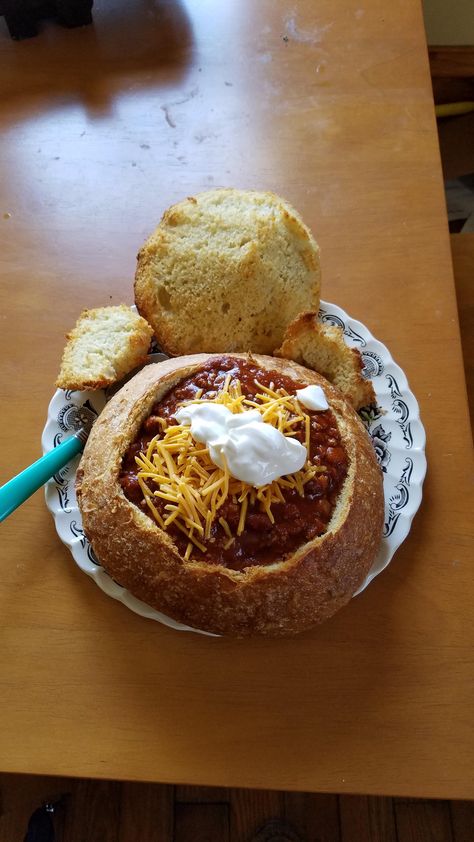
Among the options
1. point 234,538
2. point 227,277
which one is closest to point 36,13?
point 227,277

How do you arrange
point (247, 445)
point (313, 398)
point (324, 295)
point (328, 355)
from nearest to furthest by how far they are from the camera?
point (247, 445) < point (313, 398) < point (328, 355) < point (324, 295)

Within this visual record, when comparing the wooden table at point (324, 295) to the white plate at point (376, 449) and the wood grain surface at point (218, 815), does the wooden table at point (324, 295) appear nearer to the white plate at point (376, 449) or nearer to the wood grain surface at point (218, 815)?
the white plate at point (376, 449)

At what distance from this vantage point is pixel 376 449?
4.42ft

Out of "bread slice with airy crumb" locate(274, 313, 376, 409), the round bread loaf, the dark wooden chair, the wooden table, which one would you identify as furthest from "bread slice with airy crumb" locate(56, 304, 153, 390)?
the dark wooden chair

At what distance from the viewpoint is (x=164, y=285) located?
141 centimetres

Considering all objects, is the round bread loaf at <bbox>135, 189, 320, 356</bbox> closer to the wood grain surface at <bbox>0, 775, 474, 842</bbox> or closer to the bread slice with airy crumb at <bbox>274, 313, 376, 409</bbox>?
the bread slice with airy crumb at <bbox>274, 313, 376, 409</bbox>

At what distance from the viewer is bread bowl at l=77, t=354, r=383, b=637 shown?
3.56ft

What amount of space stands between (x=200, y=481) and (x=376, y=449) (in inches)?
16.9

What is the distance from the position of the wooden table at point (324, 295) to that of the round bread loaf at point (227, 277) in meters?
0.19

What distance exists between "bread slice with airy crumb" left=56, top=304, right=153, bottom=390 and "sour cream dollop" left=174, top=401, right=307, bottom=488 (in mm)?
297

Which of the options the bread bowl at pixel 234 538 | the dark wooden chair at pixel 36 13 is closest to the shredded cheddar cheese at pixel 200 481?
the bread bowl at pixel 234 538

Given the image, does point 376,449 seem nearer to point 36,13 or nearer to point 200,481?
point 200,481

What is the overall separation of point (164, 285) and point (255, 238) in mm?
216

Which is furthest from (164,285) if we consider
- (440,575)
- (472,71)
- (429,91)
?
(472,71)
